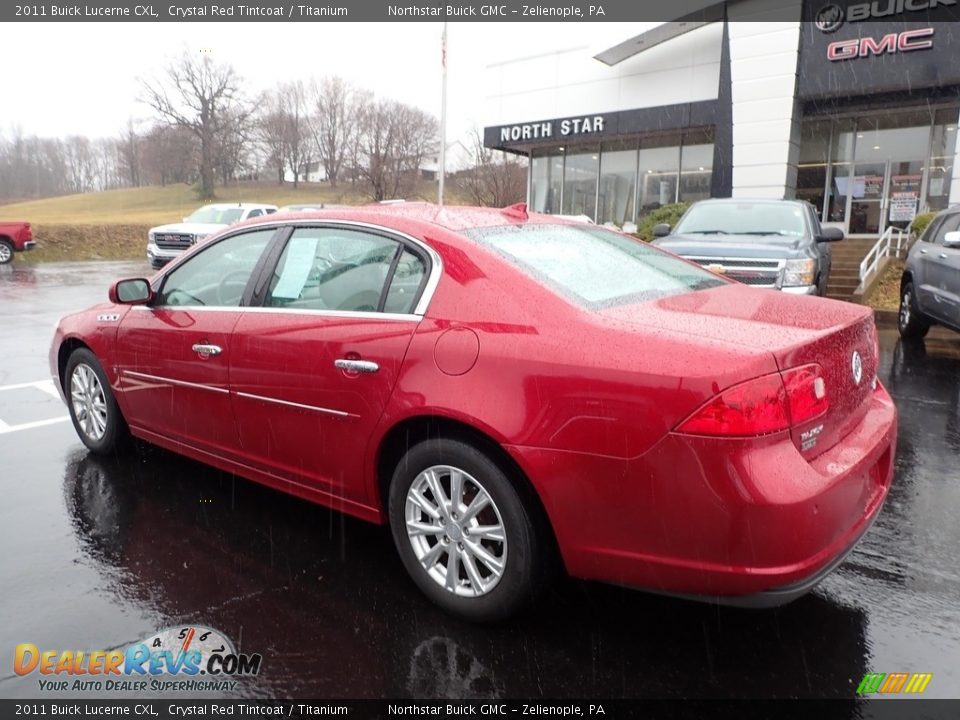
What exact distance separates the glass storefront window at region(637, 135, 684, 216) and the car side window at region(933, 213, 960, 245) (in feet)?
49.9

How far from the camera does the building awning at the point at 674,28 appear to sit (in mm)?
20609

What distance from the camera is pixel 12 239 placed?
2234 cm

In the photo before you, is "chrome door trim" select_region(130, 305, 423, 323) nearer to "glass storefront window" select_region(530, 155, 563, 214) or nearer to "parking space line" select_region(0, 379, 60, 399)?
"parking space line" select_region(0, 379, 60, 399)

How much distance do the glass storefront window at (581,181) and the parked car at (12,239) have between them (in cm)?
1735

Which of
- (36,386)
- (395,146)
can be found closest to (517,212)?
(36,386)

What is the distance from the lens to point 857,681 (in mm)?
2553

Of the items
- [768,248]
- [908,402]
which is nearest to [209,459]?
[908,402]

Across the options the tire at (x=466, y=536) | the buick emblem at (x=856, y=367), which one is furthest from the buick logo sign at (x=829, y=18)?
the tire at (x=466, y=536)

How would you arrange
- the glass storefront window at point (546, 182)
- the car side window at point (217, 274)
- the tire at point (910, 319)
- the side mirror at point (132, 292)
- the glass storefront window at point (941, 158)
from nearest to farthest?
the car side window at point (217, 274) → the side mirror at point (132, 292) → the tire at point (910, 319) → the glass storefront window at point (941, 158) → the glass storefront window at point (546, 182)

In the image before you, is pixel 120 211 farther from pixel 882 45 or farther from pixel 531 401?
pixel 531 401

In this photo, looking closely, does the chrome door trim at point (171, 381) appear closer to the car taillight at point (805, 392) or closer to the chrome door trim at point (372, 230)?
the chrome door trim at point (372, 230)

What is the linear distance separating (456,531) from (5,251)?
80.8ft

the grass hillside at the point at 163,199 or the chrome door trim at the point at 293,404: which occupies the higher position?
the grass hillside at the point at 163,199

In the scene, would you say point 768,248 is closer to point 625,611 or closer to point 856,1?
point 625,611
